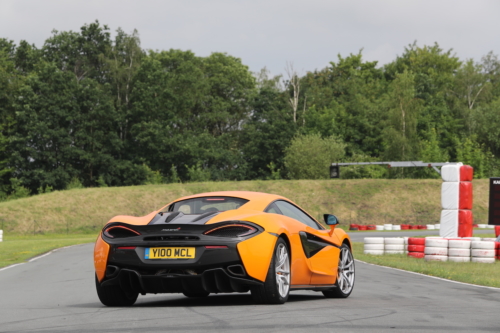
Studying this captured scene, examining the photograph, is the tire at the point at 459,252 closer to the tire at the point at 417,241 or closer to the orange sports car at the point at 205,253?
the tire at the point at 417,241

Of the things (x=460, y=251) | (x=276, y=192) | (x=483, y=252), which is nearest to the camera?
(x=483, y=252)

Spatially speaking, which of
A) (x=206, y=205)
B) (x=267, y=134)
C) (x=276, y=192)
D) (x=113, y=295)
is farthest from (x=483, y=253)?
(x=267, y=134)

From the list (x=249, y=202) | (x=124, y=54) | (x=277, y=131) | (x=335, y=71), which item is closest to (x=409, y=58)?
(x=335, y=71)

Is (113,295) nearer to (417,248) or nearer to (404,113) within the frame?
(417,248)

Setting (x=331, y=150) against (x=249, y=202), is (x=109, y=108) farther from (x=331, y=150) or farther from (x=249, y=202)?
(x=249, y=202)

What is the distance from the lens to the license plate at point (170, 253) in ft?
25.0

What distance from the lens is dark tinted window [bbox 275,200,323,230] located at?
8.84m

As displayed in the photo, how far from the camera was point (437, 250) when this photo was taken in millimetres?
20562

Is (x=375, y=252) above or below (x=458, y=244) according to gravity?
below

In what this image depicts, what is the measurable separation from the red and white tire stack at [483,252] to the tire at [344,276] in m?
10.7

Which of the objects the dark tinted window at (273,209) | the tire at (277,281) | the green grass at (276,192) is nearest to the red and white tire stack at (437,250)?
the dark tinted window at (273,209)

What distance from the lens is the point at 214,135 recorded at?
8712cm

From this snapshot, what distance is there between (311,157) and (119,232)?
6835cm

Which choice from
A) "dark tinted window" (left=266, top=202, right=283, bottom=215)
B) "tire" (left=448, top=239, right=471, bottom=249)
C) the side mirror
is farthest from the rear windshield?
"tire" (left=448, top=239, right=471, bottom=249)
